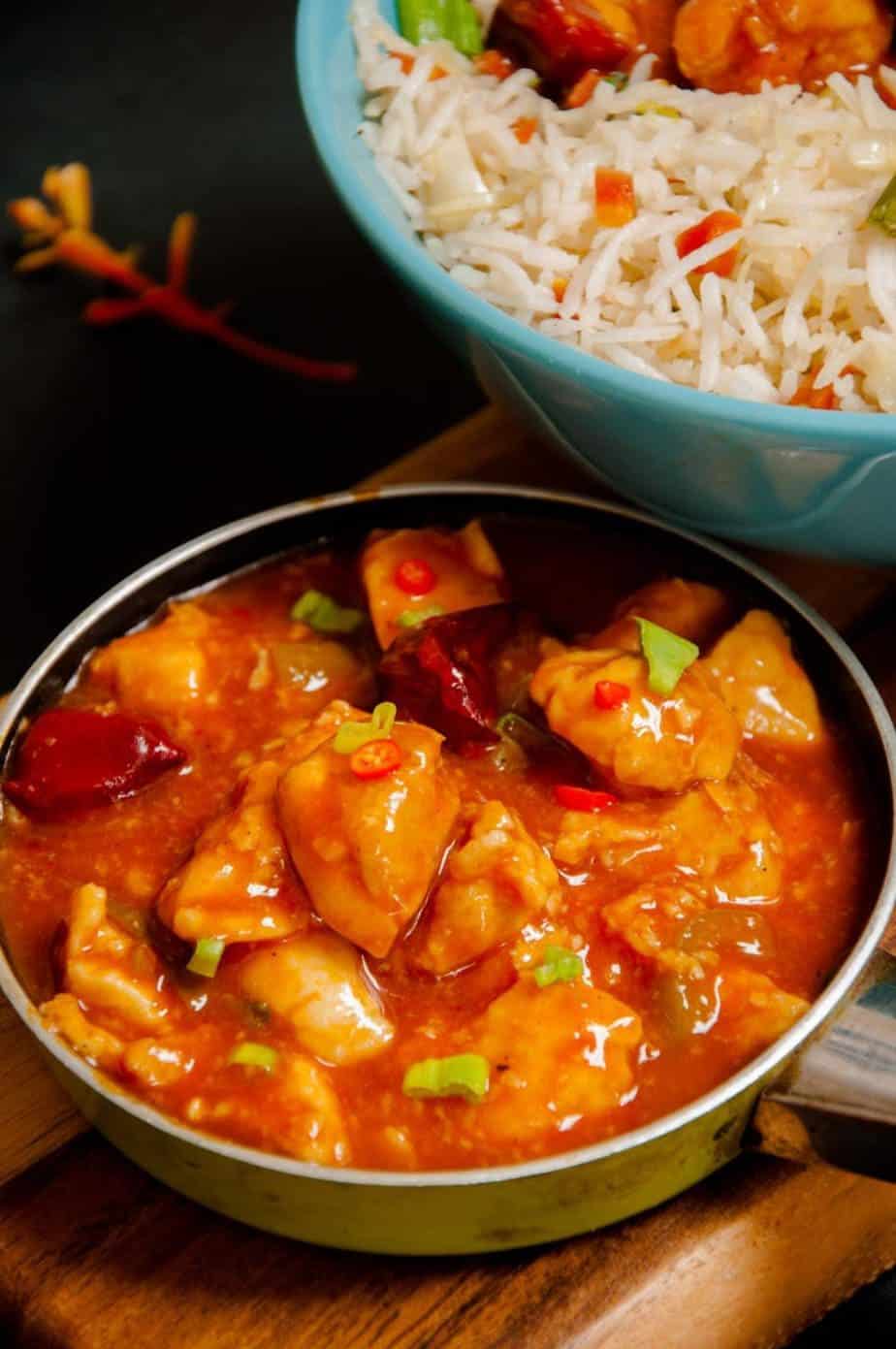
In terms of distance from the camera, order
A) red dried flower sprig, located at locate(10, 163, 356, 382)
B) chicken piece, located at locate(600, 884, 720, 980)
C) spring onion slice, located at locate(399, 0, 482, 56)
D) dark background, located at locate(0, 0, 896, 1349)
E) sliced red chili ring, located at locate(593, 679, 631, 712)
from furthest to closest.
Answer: red dried flower sprig, located at locate(10, 163, 356, 382)
dark background, located at locate(0, 0, 896, 1349)
spring onion slice, located at locate(399, 0, 482, 56)
sliced red chili ring, located at locate(593, 679, 631, 712)
chicken piece, located at locate(600, 884, 720, 980)

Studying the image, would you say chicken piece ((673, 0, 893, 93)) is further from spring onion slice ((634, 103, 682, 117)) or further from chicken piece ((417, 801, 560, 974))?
chicken piece ((417, 801, 560, 974))

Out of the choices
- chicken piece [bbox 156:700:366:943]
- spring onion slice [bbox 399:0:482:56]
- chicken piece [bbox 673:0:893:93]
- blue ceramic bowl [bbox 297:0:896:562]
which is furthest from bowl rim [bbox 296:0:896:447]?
chicken piece [bbox 156:700:366:943]

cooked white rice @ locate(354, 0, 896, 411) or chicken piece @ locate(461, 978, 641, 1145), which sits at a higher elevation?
cooked white rice @ locate(354, 0, 896, 411)

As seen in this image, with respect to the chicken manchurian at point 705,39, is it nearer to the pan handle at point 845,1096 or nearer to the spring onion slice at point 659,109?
the spring onion slice at point 659,109

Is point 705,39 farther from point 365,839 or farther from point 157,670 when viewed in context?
point 365,839

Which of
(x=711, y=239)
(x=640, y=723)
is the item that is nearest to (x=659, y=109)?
(x=711, y=239)

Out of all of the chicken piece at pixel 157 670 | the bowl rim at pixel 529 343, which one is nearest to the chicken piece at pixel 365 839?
the chicken piece at pixel 157 670

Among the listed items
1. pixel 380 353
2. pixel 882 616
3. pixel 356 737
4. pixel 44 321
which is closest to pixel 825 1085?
pixel 356 737

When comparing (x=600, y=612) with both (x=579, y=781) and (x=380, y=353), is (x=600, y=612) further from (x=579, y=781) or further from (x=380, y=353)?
(x=380, y=353)
